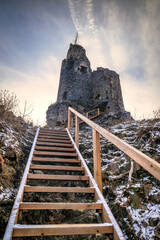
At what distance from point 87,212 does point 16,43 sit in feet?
36.0

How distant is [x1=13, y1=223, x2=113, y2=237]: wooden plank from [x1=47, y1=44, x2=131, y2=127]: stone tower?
9.86m

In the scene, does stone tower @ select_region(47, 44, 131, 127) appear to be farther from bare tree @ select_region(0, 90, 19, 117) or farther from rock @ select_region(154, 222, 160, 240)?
rock @ select_region(154, 222, 160, 240)

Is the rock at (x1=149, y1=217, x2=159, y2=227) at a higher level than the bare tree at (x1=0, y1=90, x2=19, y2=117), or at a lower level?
Result: lower

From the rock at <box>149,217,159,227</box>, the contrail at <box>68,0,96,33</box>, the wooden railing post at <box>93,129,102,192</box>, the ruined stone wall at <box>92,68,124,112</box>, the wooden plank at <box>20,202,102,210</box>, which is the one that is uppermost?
the contrail at <box>68,0,96,33</box>

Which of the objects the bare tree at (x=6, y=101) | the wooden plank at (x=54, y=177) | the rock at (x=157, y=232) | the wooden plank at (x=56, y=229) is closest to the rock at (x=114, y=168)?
the wooden plank at (x=54, y=177)

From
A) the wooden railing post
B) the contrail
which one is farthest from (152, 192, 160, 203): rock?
the contrail

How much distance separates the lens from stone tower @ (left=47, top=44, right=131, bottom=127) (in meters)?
11.8

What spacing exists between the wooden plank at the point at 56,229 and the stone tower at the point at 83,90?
32.4 ft

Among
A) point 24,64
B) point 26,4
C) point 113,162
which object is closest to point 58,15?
point 26,4

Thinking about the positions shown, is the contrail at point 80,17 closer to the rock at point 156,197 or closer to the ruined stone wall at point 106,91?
the ruined stone wall at point 106,91

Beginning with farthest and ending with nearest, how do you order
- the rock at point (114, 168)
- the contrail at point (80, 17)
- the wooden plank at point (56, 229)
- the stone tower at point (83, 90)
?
the contrail at point (80, 17) < the stone tower at point (83, 90) < the rock at point (114, 168) < the wooden plank at point (56, 229)

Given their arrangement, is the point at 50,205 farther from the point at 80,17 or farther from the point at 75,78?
the point at 80,17

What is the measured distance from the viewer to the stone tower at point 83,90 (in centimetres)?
1178

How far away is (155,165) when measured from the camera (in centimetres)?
93
